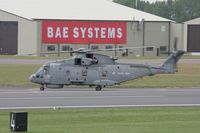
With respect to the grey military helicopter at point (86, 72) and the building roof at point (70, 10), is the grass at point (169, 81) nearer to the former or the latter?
the grey military helicopter at point (86, 72)

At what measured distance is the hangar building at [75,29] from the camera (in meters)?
82.2

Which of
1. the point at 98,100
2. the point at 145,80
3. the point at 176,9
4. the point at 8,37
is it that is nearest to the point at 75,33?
the point at 8,37

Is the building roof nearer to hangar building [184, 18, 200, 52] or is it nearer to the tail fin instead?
hangar building [184, 18, 200, 52]

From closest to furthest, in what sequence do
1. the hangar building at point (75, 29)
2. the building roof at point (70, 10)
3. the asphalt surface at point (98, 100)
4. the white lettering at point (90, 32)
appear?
the asphalt surface at point (98, 100) → the hangar building at point (75, 29) → the white lettering at point (90, 32) → the building roof at point (70, 10)

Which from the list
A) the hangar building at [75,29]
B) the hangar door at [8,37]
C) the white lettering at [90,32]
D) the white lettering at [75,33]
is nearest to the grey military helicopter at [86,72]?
the hangar building at [75,29]

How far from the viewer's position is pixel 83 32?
8500 centimetres

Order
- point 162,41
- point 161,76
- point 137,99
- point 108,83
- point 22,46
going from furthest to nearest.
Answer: point 162,41
point 22,46
point 161,76
point 108,83
point 137,99

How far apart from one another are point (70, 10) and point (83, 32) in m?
5.82

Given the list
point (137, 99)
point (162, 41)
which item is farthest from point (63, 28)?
point (137, 99)

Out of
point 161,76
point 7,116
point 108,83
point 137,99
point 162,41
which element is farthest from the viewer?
point 162,41

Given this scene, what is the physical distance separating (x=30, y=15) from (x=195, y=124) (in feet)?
227

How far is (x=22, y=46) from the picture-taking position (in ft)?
270

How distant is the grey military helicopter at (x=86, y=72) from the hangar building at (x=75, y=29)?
4443 centimetres

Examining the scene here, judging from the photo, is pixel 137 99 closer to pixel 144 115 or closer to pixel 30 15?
pixel 144 115
